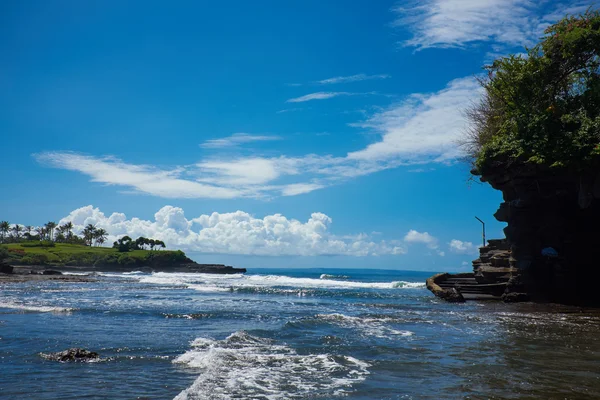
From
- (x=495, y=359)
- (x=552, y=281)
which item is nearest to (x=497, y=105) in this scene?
(x=552, y=281)

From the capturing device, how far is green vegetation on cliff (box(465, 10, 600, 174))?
21.6 metres

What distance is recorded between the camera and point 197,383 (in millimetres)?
8867

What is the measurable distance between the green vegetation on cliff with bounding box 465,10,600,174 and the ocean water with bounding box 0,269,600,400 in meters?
8.08

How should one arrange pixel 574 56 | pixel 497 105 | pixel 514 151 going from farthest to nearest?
pixel 497 105, pixel 514 151, pixel 574 56

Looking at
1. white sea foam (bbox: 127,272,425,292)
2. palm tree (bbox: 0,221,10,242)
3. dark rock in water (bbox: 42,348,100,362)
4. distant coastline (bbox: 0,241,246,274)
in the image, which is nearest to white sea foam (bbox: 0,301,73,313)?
dark rock in water (bbox: 42,348,100,362)

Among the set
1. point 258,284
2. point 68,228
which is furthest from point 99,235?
point 258,284

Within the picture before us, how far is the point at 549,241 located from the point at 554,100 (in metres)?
8.36

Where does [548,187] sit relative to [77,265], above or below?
above

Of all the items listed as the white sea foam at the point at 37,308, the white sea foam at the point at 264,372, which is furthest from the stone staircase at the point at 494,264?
the white sea foam at the point at 37,308

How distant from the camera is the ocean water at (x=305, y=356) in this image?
8523mm

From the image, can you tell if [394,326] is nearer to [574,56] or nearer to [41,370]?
[41,370]

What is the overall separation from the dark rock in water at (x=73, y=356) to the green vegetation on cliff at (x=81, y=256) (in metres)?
94.9

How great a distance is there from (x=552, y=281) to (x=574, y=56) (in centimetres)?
1299

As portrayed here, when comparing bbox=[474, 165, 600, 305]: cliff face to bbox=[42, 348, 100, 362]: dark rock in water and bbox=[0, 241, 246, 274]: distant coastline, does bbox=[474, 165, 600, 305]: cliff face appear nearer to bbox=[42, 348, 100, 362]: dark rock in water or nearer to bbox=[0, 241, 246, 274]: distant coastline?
bbox=[42, 348, 100, 362]: dark rock in water
